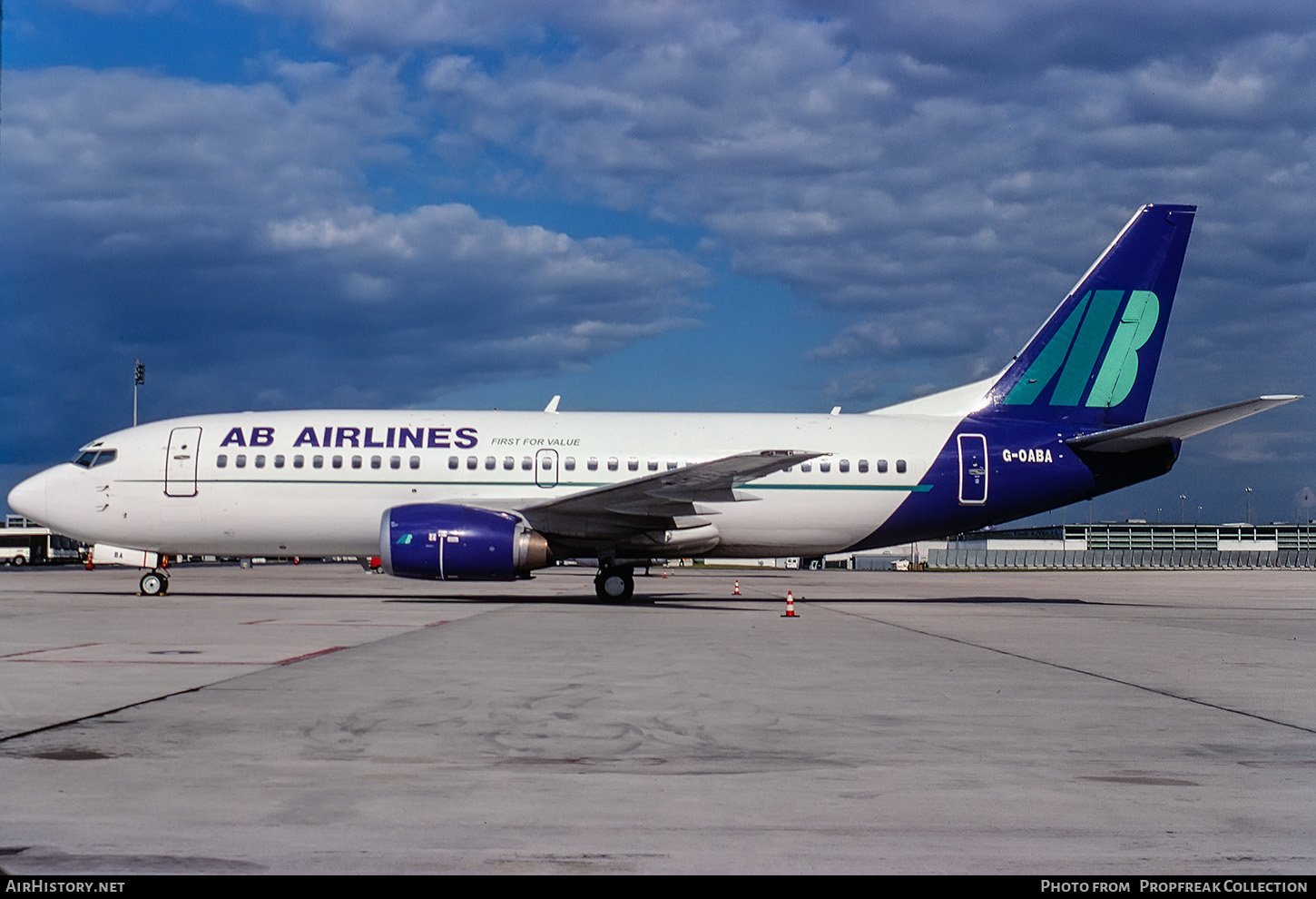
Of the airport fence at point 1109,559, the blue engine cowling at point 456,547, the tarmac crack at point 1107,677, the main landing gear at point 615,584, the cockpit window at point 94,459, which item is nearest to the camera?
the tarmac crack at point 1107,677

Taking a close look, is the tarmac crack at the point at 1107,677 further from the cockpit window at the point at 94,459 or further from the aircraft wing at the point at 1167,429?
the cockpit window at the point at 94,459

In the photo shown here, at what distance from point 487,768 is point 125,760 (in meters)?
2.10

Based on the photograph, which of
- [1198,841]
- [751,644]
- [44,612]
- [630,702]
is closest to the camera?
[1198,841]


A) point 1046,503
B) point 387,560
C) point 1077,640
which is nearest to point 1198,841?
point 1077,640

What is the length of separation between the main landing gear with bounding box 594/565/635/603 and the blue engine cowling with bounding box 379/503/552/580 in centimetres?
225

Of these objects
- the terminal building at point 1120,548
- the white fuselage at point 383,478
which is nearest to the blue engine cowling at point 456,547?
the white fuselage at point 383,478

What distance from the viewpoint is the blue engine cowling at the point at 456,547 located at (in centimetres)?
2064

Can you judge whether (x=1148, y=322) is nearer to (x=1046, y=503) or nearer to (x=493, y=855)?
(x=1046, y=503)

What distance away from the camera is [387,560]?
20797mm

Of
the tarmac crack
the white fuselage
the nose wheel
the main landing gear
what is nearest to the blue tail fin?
the white fuselage

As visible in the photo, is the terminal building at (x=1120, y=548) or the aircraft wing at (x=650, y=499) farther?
the terminal building at (x=1120, y=548)

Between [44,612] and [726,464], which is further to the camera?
[726,464]

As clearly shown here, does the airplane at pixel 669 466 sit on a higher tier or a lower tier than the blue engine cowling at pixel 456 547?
higher

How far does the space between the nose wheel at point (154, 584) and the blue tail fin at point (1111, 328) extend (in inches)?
718
